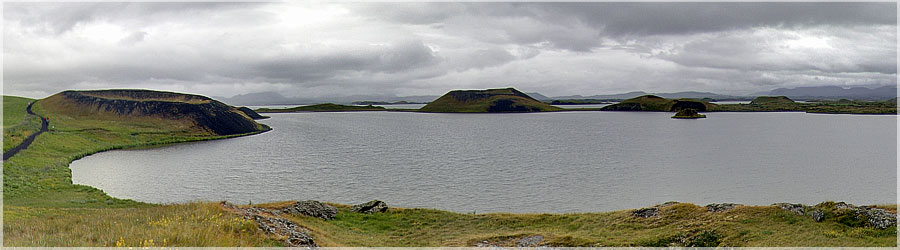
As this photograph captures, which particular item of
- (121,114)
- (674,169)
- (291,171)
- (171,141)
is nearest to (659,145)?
(674,169)

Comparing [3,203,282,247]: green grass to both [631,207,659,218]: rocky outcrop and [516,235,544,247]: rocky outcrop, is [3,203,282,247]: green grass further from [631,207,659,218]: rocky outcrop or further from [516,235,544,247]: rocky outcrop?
[631,207,659,218]: rocky outcrop

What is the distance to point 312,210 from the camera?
35.0 meters

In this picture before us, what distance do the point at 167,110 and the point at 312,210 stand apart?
447ft

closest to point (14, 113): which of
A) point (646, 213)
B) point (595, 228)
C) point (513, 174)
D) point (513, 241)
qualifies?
point (513, 174)

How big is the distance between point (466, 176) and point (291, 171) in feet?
83.1

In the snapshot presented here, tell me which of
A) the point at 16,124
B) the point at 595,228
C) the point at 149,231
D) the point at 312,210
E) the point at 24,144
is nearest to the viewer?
the point at 149,231

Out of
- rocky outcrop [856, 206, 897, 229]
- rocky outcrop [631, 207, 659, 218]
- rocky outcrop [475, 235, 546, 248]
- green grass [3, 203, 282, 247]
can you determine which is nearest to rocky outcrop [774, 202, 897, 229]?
rocky outcrop [856, 206, 897, 229]

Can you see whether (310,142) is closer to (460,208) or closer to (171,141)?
(171,141)

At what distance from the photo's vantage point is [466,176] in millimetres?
61375

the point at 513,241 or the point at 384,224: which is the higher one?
the point at 513,241

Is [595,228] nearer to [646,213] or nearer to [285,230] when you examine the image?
[646,213]

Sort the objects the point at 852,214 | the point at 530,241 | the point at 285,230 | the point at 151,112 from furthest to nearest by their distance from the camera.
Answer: the point at 151,112 → the point at 530,241 → the point at 852,214 → the point at 285,230

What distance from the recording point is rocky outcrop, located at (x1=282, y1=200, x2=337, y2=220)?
3416 centimetres

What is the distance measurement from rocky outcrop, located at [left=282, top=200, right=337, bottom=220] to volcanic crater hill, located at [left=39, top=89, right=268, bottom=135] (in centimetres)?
11920
